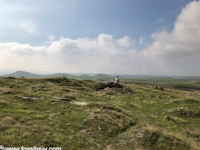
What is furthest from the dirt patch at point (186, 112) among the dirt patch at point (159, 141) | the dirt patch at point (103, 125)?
Answer: the dirt patch at point (159, 141)

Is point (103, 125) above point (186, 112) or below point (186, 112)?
above

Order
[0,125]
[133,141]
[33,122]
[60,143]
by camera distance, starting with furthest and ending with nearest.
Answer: [33,122] < [133,141] < [0,125] < [60,143]

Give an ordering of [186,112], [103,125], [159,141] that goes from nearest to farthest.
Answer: [159,141], [103,125], [186,112]

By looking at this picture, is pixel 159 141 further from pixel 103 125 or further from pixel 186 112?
pixel 186 112

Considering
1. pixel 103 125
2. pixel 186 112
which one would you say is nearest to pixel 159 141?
pixel 103 125

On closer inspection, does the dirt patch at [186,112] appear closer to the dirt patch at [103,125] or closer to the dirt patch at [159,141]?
the dirt patch at [103,125]

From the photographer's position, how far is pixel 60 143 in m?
8.12

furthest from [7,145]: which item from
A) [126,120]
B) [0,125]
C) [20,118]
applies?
[126,120]

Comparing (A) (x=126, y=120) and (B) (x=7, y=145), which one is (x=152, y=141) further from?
(B) (x=7, y=145)

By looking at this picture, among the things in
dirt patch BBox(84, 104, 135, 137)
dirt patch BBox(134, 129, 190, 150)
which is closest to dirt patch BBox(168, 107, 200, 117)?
dirt patch BBox(84, 104, 135, 137)

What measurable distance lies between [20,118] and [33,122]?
1594 mm

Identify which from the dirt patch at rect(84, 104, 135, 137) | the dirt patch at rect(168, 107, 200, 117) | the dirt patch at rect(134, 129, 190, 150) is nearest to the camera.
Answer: the dirt patch at rect(134, 129, 190, 150)

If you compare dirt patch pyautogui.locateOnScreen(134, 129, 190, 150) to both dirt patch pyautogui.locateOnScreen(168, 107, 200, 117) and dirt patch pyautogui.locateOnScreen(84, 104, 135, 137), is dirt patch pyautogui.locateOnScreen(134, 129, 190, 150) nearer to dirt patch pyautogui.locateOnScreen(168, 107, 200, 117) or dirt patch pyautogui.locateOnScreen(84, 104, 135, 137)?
Answer: dirt patch pyautogui.locateOnScreen(84, 104, 135, 137)

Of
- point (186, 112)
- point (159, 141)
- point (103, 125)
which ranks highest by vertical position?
point (103, 125)
